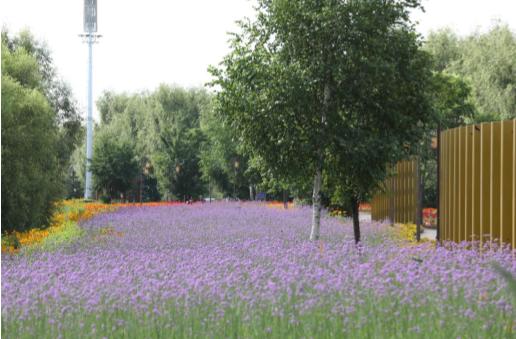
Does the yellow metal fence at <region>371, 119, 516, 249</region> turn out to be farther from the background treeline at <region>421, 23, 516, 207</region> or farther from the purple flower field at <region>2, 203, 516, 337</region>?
the background treeline at <region>421, 23, 516, 207</region>

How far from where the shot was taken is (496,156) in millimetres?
9227

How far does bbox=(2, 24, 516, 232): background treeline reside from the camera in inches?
581

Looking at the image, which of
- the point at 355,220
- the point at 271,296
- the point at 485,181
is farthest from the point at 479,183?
the point at 271,296

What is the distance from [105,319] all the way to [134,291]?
81cm

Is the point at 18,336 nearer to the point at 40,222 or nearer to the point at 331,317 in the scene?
the point at 331,317

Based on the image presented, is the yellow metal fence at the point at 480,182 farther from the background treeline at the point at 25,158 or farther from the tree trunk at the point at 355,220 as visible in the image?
the background treeline at the point at 25,158

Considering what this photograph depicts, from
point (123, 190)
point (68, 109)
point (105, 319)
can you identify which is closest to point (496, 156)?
point (105, 319)

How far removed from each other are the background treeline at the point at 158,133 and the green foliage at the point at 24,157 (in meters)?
0.03

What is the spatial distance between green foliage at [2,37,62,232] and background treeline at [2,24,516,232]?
25 mm

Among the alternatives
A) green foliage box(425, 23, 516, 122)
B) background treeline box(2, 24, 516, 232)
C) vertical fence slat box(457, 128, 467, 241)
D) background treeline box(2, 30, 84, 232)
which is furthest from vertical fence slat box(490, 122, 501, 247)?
green foliage box(425, 23, 516, 122)

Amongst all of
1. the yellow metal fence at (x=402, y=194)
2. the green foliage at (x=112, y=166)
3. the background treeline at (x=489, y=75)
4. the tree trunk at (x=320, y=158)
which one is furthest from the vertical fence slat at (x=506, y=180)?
the green foliage at (x=112, y=166)

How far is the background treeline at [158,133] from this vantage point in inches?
581

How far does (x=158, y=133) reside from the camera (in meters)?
48.2

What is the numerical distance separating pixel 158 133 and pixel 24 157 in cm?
3280
